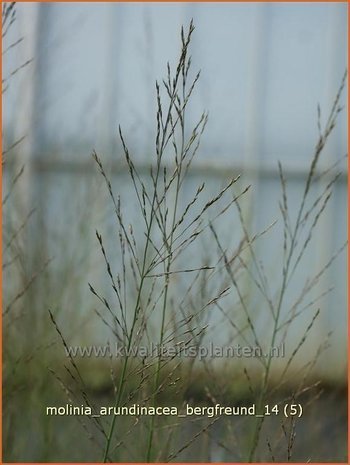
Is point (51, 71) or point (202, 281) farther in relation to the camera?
point (51, 71)

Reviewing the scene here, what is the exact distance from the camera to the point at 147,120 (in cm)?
128

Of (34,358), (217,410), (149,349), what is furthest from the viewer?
(34,358)

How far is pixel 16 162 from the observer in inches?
51.7

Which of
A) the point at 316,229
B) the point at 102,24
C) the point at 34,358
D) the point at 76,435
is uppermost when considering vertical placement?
the point at 102,24

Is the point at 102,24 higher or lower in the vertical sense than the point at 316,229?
higher

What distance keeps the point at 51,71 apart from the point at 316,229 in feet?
1.97

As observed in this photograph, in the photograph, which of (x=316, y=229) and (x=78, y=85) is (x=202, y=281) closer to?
(x=316, y=229)

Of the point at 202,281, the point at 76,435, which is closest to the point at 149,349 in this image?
the point at 202,281

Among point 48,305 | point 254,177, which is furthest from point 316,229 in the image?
point 48,305

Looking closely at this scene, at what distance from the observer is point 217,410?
0.99m

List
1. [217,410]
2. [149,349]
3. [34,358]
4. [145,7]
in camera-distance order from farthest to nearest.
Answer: [145,7]
[34,358]
[217,410]
[149,349]

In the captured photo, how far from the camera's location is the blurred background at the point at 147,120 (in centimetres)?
121

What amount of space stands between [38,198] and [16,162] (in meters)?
0.08

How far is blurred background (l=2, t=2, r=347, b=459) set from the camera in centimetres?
121
